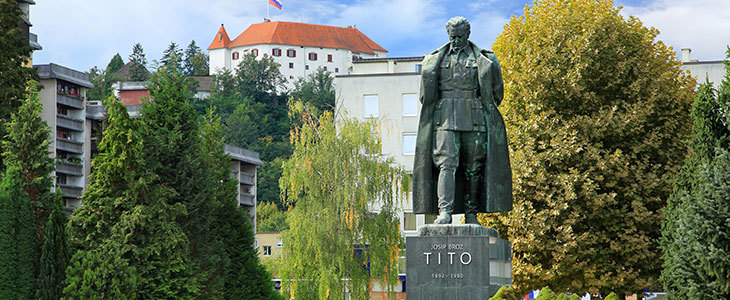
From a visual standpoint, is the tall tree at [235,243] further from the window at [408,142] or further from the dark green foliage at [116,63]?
the dark green foliage at [116,63]

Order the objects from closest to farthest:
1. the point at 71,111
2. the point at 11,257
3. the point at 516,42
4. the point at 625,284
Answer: the point at 11,257, the point at 625,284, the point at 516,42, the point at 71,111

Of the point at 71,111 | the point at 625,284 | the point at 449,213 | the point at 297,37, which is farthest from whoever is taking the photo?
the point at 297,37

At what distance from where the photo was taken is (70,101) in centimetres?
6544

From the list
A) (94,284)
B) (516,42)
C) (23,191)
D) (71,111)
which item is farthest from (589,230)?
(71,111)

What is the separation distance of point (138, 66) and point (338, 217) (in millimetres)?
110269

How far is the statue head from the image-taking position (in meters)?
14.0

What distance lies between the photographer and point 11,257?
24.8 metres

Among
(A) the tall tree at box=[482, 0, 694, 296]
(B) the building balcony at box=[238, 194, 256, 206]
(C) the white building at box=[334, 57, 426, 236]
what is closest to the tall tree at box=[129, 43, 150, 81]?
(B) the building balcony at box=[238, 194, 256, 206]

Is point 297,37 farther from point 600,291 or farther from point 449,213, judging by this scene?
point 449,213

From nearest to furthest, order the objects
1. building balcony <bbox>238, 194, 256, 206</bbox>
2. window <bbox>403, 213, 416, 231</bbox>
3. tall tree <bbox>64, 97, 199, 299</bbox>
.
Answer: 1. tall tree <bbox>64, 97, 199, 299</bbox>
2. window <bbox>403, 213, 416, 231</bbox>
3. building balcony <bbox>238, 194, 256, 206</bbox>

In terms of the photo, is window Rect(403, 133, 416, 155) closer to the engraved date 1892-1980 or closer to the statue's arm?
the statue's arm

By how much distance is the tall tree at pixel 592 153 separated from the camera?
97.1 feet

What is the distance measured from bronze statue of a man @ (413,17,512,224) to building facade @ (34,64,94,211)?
51927mm

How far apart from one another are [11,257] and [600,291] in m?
17.5
